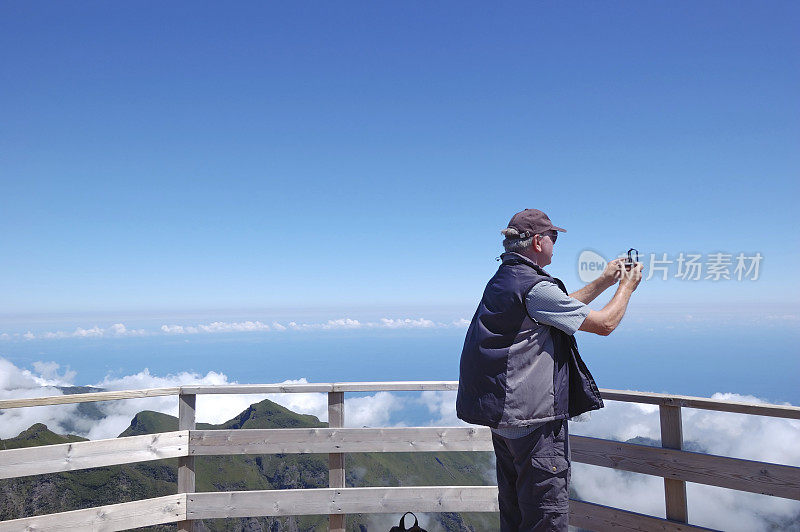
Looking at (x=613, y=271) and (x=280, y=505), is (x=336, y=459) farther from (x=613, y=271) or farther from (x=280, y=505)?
(x=613, y=271)

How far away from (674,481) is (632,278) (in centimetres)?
136

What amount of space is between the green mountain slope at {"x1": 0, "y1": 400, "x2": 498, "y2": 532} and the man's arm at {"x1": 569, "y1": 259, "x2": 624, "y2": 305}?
5547 cm

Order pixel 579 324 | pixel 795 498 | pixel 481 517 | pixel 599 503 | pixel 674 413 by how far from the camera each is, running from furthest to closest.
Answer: pixel 481 517 → pixel 599 503 → pixel 674 413 → pixel 795 498 → pixel 579 324

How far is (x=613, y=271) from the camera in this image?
233cm

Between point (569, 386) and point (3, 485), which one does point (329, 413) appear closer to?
point (569, 386)

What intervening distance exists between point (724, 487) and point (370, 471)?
9966cm

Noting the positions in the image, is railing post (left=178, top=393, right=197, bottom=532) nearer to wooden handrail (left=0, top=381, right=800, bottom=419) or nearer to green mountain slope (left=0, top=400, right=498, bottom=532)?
wooden handrail (left=0, top=381, right=800, bottom=419)

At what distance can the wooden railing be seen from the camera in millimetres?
3107

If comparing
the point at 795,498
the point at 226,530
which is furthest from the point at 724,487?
the point at 226,530

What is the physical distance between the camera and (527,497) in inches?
84.0

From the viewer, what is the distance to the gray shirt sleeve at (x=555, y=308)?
2117 mm

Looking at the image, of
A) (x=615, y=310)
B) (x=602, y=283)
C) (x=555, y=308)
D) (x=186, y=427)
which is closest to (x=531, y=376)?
(x=555, y=308)

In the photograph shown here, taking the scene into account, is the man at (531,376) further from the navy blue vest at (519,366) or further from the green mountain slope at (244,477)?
the green mountain slope at (244,477)

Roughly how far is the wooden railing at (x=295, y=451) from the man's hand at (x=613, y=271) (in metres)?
0.99
